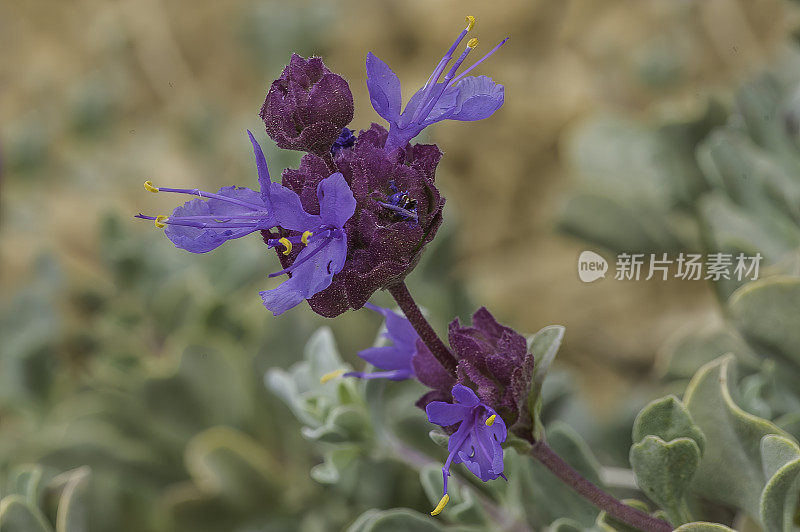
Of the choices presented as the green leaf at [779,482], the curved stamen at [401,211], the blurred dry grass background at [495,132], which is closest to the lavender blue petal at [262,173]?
the curved stamen at [401,211]

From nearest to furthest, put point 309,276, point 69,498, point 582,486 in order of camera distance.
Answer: point 309,276, point 582,486, point 69,498

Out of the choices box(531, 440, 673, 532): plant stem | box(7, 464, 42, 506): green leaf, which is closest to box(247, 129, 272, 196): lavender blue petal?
box(531, 440, 673, 532): plant stem

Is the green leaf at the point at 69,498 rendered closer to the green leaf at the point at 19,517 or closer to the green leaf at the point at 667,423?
the green leaf at the point at 19,517

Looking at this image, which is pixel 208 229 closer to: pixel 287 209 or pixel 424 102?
pixel 287 209

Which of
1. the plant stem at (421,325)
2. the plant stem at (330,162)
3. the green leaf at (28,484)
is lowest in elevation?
the green leaf at (28,484)

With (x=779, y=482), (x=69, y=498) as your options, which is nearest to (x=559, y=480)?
(x=779, y=482)

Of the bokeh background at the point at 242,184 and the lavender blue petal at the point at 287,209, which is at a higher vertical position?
the lavender blue petal at the point at 287,209

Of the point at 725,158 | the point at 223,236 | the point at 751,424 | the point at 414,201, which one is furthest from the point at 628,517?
the point at 725,158
